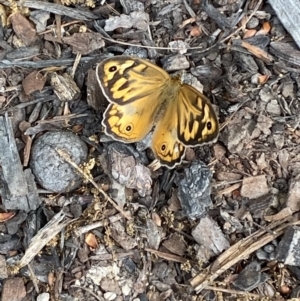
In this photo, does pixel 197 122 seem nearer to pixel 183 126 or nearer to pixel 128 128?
pixel 183 126

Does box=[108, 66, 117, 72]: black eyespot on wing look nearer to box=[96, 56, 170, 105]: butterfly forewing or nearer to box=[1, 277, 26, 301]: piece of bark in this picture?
box=[96, 56, 170, 105]: butterfly forewing

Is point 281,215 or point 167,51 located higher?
point 167,51

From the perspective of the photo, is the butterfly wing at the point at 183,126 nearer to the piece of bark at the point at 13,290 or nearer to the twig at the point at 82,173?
the twig at the point at 82,173

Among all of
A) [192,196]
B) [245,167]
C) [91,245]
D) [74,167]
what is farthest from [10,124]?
[245,167]

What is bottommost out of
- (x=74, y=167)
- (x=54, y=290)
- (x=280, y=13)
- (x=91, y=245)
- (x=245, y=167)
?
(x=54, y=290)

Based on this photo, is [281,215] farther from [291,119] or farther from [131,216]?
[131,216]
